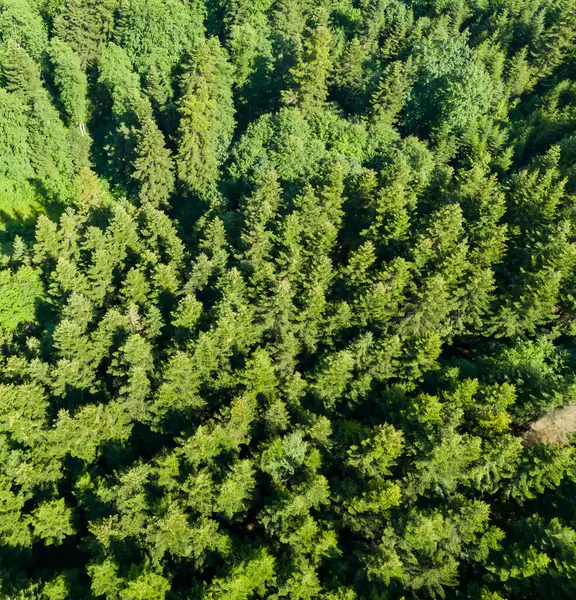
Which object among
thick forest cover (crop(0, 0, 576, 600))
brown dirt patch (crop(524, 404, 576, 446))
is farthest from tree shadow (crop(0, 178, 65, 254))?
brown dirt patch (crop(524, 404, 576, 446))

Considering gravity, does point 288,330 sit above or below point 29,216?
above

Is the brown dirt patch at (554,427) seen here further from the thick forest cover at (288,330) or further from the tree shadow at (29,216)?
the tree shadow at (29,216)

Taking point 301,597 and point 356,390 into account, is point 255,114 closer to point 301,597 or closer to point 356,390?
point 356,390

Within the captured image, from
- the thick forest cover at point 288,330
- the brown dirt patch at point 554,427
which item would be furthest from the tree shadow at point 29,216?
the brown dirt patch at point 554,427

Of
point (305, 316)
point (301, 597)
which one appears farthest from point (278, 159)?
point (301, 597)

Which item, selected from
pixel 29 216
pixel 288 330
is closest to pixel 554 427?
pixel 288 330

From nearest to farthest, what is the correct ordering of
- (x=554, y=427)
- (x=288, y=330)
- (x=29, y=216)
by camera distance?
(x=554, y=427) → (x=288, y=330) → (x=29, y=216)

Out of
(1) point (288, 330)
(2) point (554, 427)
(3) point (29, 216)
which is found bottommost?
(3) point (29, 216)

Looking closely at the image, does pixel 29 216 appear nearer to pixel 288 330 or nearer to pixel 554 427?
pixel 288 330
